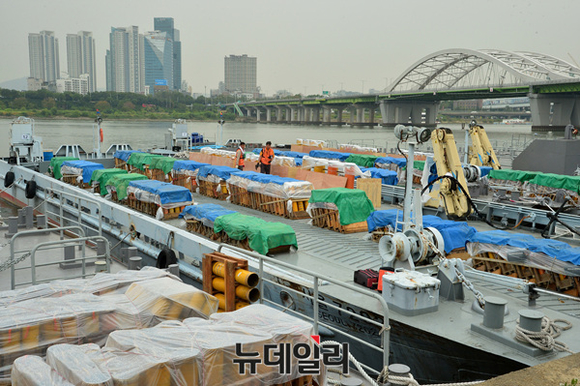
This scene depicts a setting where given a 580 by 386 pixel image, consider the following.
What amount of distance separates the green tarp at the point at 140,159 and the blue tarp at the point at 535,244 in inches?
713

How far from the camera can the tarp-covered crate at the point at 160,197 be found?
1522 cm

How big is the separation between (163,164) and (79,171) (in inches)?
146

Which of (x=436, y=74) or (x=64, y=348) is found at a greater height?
(x=436, y=74)

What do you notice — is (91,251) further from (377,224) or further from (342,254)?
(377,224)

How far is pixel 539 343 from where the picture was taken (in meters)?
6.79

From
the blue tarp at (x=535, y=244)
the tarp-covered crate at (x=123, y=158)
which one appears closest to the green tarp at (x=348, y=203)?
the blue tarp at (x=535, y=244)

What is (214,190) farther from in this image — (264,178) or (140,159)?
(140,159)

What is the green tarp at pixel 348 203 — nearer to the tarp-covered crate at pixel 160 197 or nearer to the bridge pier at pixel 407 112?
the tarp-covered crate at pixel 160 197

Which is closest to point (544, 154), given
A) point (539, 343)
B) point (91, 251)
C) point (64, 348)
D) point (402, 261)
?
point (402, 261)

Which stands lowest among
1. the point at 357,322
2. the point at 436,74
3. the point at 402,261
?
the point at 357,322

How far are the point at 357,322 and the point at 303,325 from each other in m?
3.85

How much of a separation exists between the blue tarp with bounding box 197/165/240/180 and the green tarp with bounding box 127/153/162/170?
5.45 meters

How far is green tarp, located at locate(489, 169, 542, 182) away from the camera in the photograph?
19.1 metres

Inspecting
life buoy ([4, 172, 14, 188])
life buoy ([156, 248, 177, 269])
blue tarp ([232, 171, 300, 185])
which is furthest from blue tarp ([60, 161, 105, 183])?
life buoy ([156, 248, 177, 269])
